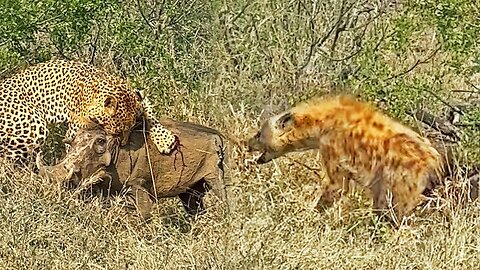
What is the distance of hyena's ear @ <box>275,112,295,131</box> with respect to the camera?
655 cm

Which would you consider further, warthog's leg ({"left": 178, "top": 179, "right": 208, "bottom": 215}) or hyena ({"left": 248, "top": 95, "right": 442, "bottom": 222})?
warthog's leg ({"left": 178, "top": 179, "right": 208, "bottom": 215})

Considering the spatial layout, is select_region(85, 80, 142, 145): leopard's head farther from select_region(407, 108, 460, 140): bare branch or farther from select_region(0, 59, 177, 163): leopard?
select_region(407, 108, 460, 140): bare branch

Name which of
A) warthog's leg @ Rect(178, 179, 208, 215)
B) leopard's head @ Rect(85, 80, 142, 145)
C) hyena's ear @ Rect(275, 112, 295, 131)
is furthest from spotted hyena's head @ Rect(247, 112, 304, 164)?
leopard's head @ Rect(85, 80, 142, 145)

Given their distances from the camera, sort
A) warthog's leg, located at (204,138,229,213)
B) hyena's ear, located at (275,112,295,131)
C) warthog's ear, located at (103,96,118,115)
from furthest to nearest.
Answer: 1. warthog's leg, located at (204,138,229,213)
2. warthog's ear, located at (103,96,118,115)
3. hyena's ear, located at (275,112,295,131)

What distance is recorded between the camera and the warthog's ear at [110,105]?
6664mm

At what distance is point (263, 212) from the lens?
20.4 ft

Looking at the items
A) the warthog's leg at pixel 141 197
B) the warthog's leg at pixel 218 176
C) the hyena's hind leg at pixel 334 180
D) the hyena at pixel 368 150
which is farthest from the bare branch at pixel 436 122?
the warthog's leg at pixel 141 197

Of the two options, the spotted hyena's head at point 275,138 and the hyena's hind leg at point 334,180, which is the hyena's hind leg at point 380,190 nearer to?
the hyena's hind leg at point 334,180

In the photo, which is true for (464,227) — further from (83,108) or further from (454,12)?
(83,108)

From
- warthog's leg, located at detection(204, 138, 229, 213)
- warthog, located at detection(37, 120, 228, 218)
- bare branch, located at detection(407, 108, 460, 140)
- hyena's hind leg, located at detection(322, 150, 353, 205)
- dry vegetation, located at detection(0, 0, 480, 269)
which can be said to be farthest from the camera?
bare branch, located at detection(407, 108, 460, 140)

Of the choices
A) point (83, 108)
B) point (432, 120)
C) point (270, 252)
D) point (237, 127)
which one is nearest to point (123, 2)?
point (237, 127)

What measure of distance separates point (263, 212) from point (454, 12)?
178cm

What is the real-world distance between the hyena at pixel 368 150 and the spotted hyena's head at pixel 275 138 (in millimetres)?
14

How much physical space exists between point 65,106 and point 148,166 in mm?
796
